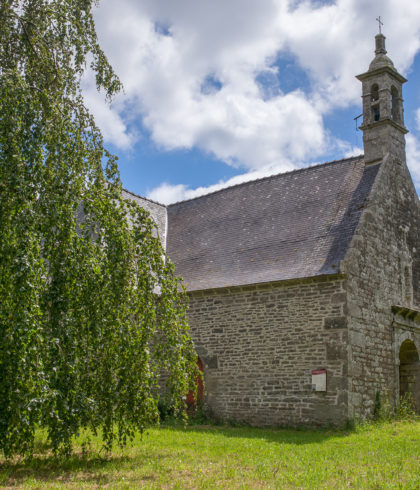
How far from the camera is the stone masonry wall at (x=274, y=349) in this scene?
11.9 meters

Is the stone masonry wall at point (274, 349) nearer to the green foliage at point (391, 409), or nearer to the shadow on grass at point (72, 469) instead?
the green foliage at point (391, 409)

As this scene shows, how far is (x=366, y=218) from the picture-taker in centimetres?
1308

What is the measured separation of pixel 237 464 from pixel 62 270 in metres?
3.61

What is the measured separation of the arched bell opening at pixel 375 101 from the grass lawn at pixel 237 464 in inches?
325

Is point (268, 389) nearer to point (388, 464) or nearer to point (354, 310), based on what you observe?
point (354, 310)

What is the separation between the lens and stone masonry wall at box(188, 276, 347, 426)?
468 inches

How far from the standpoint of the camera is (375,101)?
14.9 m

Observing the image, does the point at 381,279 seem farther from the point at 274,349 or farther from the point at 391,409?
the point at 274,349

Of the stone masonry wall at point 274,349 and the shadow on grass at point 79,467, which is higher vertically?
the stone masonry wall at point 274,349

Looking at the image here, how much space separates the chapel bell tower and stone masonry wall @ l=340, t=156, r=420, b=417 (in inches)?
15.3

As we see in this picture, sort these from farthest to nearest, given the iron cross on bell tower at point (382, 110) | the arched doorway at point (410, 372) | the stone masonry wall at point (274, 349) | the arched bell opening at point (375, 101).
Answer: the arched bell opening at point (375, 101) < the iron cross on bell tower at point (382, 110) < the arched doorway at point (410, 372) < the stone masonry wall at point (274, 349)

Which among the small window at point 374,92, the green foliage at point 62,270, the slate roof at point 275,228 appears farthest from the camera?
the small window at point 374,92

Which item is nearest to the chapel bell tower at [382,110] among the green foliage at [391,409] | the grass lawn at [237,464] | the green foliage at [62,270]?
the green foliage at [391,409]

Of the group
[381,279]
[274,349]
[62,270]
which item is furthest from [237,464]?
[381,279]
